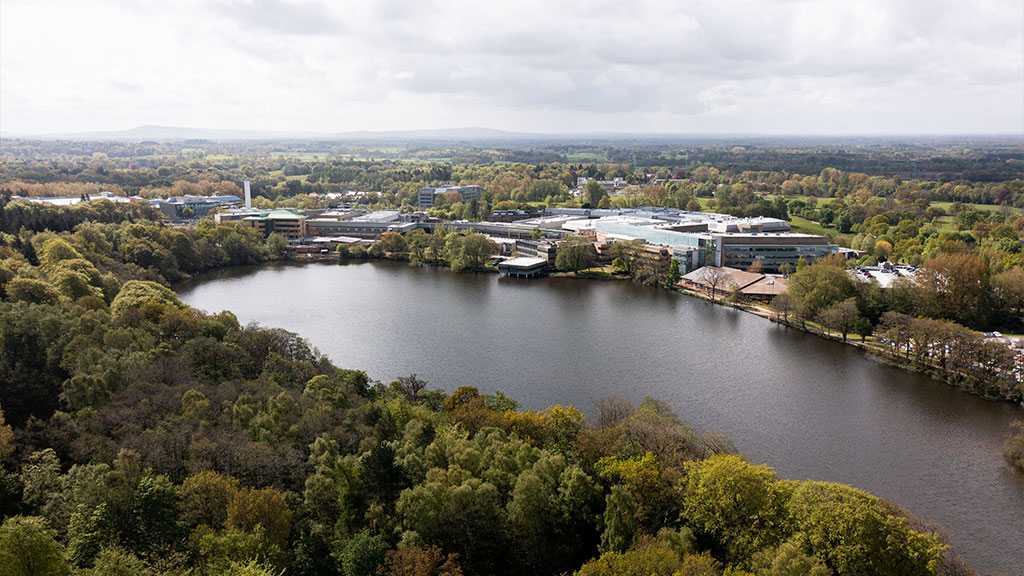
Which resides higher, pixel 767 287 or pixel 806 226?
pixel 806 226

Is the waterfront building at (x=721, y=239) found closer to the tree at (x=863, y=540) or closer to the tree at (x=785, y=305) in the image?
the tree at (x=785, y=305)

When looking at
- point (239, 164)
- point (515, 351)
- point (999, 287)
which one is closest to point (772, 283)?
point (999, 287)

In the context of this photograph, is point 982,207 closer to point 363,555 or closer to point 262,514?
point 363,555

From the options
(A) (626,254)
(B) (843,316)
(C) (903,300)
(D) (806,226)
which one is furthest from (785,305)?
(D) (806,226)

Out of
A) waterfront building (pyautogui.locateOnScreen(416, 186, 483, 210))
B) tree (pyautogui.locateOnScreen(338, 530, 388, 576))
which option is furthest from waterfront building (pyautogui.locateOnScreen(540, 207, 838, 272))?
tree (pyautogui.locateOnScreen(338, 530, 388, 576))

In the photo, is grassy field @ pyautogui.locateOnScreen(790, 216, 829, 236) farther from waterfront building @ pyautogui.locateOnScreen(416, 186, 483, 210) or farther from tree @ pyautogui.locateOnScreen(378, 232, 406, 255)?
waterfront building @ pyautogui.locateOnScreen(416, 186, 483, 210)

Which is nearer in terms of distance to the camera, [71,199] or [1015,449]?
[1015,449]

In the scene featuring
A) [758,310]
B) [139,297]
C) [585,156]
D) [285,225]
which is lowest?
[758,310]

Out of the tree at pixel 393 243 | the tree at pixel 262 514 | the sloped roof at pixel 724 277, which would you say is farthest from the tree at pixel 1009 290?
the tree at pixel 393 243
